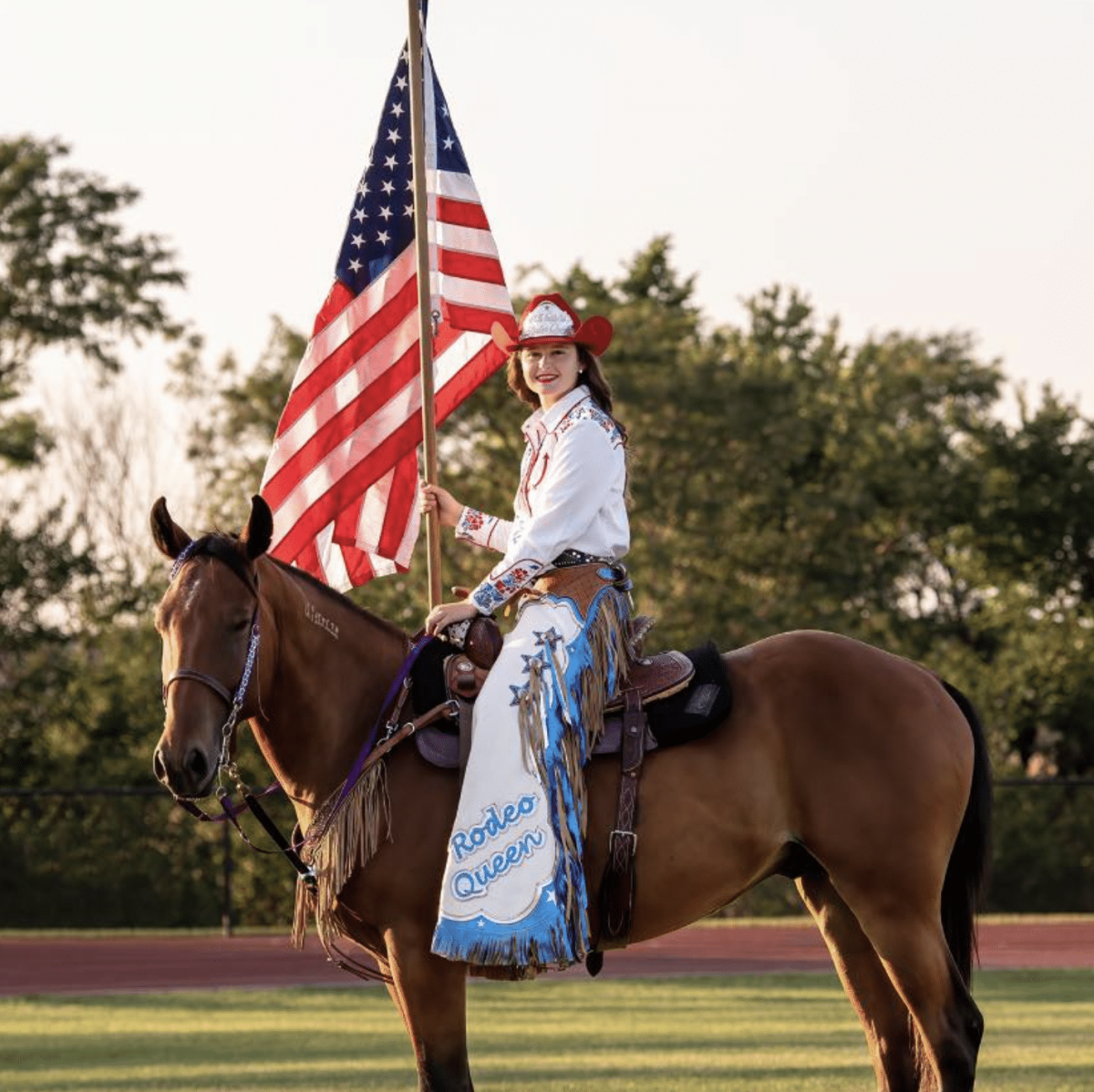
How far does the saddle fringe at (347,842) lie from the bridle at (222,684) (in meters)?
0.36

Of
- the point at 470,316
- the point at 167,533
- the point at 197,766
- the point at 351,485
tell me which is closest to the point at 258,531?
the point at 167,533

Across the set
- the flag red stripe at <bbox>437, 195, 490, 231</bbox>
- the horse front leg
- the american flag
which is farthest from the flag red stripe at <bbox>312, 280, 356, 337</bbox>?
the horse front leg

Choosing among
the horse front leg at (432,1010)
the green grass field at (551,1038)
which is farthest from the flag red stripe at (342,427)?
the green grass field at (551,1038)

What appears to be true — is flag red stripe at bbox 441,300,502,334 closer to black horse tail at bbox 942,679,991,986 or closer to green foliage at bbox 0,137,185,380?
black horse tail at bbox 942,679,991,986

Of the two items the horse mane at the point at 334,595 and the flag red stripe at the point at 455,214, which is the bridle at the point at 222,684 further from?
the flag red stripe at the point at 455,214

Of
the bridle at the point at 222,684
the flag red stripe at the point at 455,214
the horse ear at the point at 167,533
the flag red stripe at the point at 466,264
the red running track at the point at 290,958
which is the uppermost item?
the flag red stripe at the point at 455,214

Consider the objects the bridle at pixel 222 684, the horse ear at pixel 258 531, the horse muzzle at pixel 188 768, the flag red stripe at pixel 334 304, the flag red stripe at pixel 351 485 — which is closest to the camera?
the horse muzzle at pixel 188 768

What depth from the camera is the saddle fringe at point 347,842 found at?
6.74 meters

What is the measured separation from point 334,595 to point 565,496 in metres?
0.83

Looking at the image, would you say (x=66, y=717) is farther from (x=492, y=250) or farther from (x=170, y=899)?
(x=492, y=250)

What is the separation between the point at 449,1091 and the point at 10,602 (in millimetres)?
27336

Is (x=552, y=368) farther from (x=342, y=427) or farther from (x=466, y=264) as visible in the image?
(x=466, y=264)

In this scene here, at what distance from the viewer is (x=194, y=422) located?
4722 cm

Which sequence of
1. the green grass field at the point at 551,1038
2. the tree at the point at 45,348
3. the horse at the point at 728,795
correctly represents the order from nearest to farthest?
the horse at the point at 728,795 < the green grass field at the point at 551,1038 < the tree at the point at 45,348
